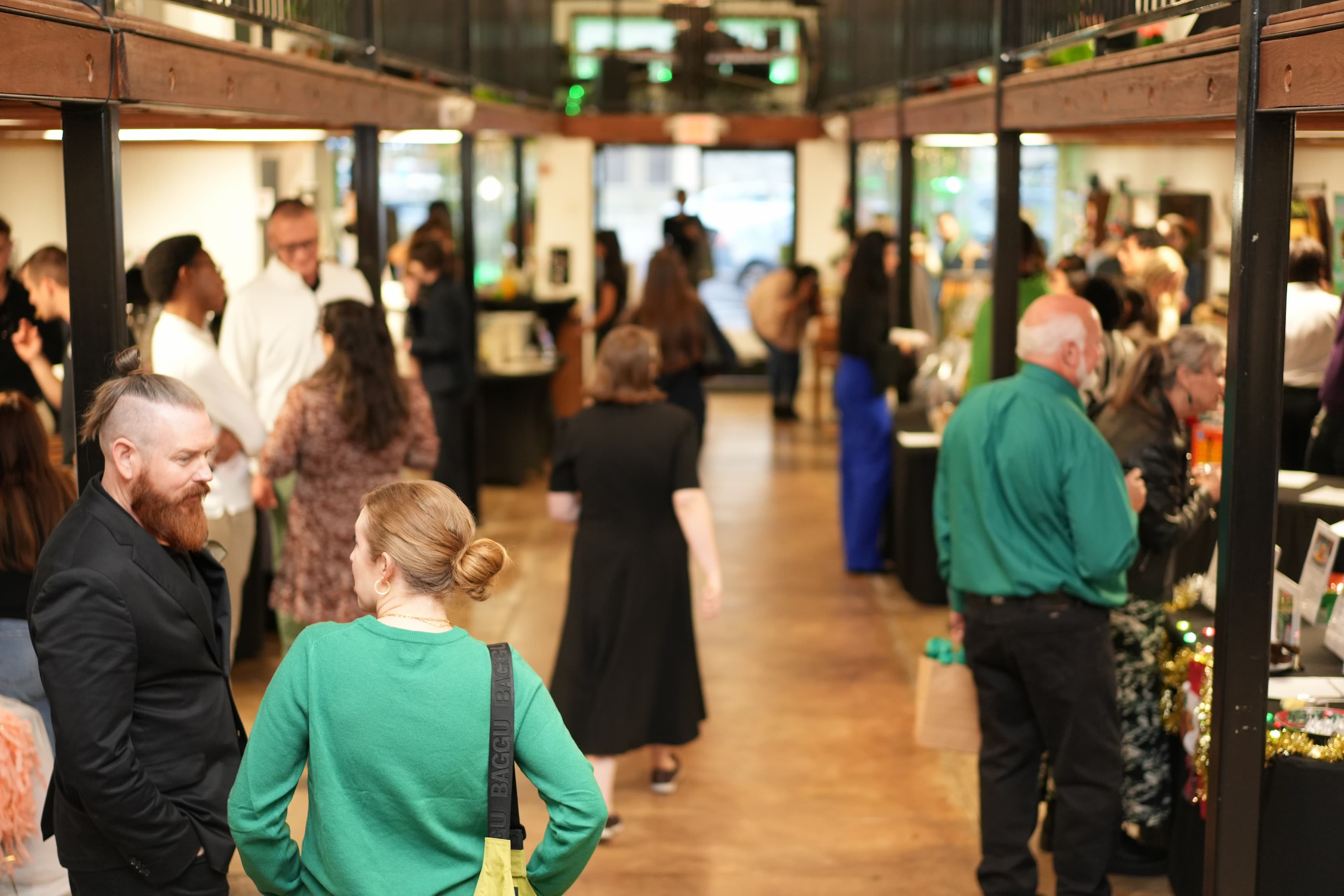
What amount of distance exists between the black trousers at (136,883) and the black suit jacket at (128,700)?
2 centimetres

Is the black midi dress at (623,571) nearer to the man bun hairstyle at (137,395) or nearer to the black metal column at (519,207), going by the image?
the man bun hairstyle at (137,395)

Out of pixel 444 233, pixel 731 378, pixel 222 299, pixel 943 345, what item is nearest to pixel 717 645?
pixel 943 345

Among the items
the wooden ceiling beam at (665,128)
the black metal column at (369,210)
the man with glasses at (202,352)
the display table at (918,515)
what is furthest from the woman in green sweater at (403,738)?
the wooden ceiling beam at (665,128)

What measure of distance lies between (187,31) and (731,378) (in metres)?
13.1

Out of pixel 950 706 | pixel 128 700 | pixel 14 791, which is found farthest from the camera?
pixel 950 706

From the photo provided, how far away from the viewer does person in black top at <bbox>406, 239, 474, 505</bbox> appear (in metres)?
8.78

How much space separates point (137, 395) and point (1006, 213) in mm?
3676

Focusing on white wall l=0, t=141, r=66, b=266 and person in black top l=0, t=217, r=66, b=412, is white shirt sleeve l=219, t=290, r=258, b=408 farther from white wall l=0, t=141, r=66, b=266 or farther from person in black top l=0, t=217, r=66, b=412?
white wall l=0, t=141, r=66, b=266

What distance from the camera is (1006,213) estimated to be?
5.47 meters

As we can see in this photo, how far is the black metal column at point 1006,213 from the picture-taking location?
5.41m

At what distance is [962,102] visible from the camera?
644cm

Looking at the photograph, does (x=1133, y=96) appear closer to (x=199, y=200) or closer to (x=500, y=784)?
(x=500, y=784)

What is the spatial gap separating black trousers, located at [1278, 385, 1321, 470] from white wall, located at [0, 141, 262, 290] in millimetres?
5433

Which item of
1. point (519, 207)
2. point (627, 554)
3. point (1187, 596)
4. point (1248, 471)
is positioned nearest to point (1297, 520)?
point (1187, 596)
